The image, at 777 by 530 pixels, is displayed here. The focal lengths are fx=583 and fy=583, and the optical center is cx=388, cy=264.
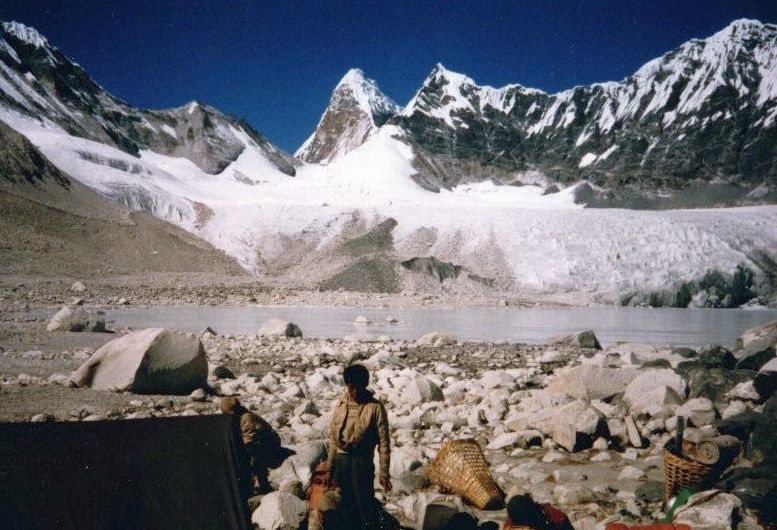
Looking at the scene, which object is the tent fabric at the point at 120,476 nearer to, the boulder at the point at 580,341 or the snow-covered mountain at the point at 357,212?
the boulder at the point at 580,341

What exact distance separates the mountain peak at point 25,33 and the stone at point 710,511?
348ft

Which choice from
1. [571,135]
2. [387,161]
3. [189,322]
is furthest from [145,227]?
[571,135]

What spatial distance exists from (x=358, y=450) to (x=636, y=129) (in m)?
139

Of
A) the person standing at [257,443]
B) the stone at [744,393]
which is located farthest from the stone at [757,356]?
the person standing at [257,443]

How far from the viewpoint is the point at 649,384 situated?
834 cm

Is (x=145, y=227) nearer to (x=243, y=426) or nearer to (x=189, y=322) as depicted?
(x=189, y=322)

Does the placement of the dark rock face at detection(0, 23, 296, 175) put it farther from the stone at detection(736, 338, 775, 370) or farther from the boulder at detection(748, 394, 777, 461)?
the boulder at detection(748, 394, 777, 461)

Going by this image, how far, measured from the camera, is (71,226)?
1537 inches

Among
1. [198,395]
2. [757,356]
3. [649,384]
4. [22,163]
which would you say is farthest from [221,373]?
[22,163]

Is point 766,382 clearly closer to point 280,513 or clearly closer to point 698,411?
point 698,411

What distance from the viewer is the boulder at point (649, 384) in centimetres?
816

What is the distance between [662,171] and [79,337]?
115 m

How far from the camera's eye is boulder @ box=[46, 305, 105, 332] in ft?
51.3

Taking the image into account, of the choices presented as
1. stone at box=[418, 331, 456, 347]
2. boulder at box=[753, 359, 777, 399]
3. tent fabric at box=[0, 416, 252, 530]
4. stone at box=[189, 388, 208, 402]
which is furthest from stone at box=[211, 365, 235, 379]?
boulder at box=[753, 359, 777, 399]
